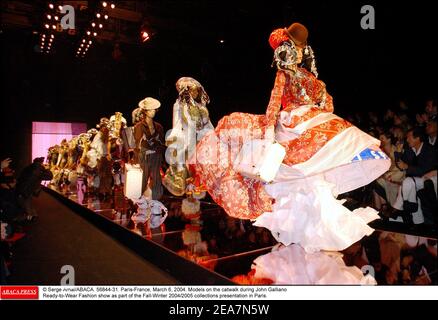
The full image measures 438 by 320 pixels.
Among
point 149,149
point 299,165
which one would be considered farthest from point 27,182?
point 299,165

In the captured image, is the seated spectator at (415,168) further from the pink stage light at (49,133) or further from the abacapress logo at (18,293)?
the pink stage light at (49,133)

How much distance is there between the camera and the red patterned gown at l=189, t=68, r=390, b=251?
6.24 feet

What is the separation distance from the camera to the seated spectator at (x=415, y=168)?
139 inches

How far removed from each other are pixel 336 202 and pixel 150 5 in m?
3.87

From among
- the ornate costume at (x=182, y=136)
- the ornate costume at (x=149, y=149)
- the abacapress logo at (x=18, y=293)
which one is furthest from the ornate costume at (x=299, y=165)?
the abacapress logo at (x=18, y=293)

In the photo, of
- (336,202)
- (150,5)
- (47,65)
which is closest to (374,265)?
(336,202)

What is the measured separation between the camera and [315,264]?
1700 mm

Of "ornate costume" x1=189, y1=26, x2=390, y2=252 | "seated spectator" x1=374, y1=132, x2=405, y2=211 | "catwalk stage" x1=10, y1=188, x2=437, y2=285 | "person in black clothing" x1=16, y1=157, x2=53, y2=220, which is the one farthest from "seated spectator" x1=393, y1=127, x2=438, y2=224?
"person in black clothing" x1=16, y1=157, x2=53, y2=220

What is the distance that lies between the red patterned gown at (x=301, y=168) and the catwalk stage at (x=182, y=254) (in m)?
0.18

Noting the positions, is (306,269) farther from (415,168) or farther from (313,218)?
(415,168)

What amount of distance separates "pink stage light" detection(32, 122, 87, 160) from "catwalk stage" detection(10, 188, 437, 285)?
19.8 ft

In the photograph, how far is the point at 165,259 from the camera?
7.17ft

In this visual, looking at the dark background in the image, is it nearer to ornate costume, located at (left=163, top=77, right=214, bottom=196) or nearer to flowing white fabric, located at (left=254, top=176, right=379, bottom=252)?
ornate costume, located at (left=163, top=77, right=214, bottom=196)

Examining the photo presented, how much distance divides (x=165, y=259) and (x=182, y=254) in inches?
9.5
